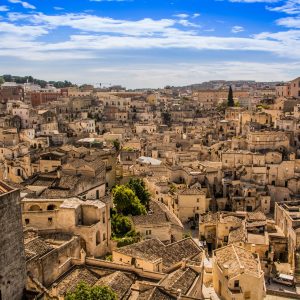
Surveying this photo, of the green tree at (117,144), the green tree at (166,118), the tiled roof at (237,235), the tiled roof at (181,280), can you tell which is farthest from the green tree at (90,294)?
the green tree at (166,118)

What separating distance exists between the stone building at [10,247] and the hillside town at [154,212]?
4 cm

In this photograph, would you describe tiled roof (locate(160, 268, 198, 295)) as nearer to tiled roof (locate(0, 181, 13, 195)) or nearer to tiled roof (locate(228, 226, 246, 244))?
tiled roof (locate(228, 226, 246, 244))

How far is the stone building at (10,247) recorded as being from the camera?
14.4 metres

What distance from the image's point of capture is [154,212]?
39.0 m

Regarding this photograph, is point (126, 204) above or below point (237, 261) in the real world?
above

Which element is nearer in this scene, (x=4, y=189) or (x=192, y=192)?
(x=4, y=189)

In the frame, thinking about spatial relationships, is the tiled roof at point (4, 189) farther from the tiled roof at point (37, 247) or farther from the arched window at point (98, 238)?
the arched window at point (98, 238)

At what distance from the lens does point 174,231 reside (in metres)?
36.1

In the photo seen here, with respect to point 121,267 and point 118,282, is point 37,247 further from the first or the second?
point 118,282

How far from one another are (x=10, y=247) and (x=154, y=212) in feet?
81.9

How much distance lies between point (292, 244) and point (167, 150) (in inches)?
1098

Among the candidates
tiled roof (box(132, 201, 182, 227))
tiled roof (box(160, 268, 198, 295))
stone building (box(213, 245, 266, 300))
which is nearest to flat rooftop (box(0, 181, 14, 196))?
tiled roof (box(160, 268, 198, 295))

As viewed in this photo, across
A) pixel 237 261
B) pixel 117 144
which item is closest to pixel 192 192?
pixel 237 261

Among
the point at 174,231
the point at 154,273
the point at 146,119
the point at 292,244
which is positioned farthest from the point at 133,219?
the point at 146,119
